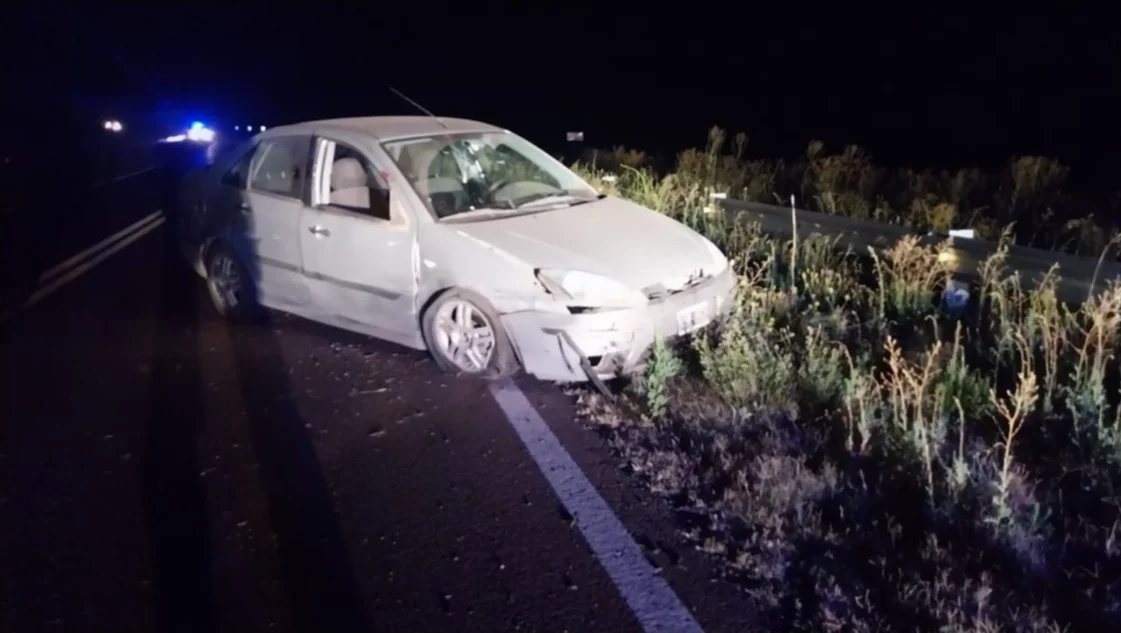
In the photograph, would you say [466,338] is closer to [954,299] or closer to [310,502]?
[310,502]

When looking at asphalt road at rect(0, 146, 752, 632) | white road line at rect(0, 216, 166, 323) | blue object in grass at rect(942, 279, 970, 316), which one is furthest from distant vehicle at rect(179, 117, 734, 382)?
white road line at rect(0, 216, 166, 323)

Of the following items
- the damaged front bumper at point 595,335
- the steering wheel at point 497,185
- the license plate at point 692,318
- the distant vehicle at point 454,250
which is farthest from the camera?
the steering wheel at point 497,185

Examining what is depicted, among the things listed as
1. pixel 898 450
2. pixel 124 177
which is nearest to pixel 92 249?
pixel 898 450

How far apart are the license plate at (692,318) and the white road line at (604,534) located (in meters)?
0.99

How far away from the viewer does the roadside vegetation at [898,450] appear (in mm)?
3605

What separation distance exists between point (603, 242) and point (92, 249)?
26.5 feet

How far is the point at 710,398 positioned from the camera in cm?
545

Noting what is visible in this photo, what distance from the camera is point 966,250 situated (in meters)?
7.43

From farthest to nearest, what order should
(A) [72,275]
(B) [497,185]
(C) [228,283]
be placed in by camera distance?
Answer: (A) [72,275] < (C) [228,283] < (B) [497,185]

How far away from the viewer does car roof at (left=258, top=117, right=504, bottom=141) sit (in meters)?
6.94

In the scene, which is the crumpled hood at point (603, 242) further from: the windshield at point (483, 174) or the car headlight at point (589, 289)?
the windshield at point (483, 174)

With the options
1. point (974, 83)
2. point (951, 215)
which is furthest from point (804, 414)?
point (974, 83)

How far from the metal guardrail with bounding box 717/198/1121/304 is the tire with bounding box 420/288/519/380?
326cm

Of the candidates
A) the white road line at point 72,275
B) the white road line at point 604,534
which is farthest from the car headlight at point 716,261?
the white road line at point 72,275
